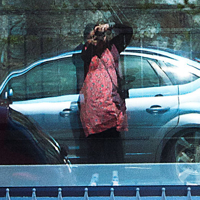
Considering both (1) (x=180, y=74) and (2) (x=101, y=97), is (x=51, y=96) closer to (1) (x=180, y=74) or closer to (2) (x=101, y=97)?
(2) (x=101, y=97)

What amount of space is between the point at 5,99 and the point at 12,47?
1.53 feet

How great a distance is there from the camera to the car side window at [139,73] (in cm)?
348

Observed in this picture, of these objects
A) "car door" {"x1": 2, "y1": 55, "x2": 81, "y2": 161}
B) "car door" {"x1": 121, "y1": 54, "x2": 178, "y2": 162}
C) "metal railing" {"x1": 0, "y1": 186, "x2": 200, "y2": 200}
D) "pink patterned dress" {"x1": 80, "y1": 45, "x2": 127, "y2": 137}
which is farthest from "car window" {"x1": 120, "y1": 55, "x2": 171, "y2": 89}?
"metal railing" {"x1": 0, "y1": 186, "x2": 200, "y2": 200}

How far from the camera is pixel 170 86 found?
3.49m

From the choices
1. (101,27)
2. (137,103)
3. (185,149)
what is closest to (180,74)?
(137,103)

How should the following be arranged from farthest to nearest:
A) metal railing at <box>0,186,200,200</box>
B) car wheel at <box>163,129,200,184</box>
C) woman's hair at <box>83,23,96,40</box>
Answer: car wheel at <box>163,129,200,184</box>
woman's hair at <box>83,23,96,40</box>
metal railing at <box>0,186,200,200</box>

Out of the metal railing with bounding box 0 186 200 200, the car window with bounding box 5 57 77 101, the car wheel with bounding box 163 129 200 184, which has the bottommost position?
the metal railing with bounding box 0 186 200 200

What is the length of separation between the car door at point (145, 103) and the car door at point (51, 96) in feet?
1.57

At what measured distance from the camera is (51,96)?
3479mm

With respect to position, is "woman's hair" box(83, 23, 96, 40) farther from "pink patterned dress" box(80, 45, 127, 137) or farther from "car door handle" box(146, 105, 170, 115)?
"car door handle" box(146, 105, 170, 115)

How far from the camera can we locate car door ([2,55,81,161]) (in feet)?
11.4

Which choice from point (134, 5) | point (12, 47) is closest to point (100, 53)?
point (134, 5)

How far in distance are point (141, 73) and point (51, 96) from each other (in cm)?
83

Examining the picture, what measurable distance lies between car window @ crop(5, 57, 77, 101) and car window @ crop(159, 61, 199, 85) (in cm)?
84
